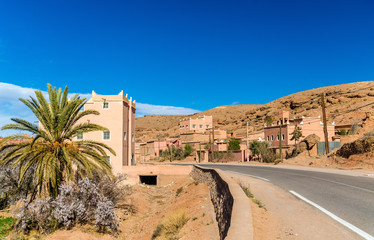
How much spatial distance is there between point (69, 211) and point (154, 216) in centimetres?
689

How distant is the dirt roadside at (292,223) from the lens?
20.1 ft

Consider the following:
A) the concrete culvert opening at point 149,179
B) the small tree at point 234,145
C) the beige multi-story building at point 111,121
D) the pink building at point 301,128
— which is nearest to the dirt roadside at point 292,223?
the beige multi-story building at point 111,121

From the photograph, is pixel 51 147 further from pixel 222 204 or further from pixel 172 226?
pixel 222 204

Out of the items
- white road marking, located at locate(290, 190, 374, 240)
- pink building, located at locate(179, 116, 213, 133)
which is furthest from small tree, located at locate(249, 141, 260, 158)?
white road marking, located at locate(290, 190, 374, 240)

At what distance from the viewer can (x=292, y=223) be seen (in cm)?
725

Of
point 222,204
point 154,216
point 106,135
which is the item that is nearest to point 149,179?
point 106,135

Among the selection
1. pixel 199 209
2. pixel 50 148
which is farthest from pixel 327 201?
pixel 50 148

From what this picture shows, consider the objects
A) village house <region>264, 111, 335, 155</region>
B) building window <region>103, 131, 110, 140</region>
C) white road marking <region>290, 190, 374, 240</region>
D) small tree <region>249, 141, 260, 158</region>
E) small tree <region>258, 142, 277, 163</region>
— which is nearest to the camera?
white road marking <region>290, 190, 374, 240</region>

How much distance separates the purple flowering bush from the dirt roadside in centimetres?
1137

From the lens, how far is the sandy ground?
1153cm

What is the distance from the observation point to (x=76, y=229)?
1756cm

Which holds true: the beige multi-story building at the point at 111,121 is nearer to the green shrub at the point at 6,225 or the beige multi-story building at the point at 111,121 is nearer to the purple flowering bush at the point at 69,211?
the green shrub at the point at 6,225

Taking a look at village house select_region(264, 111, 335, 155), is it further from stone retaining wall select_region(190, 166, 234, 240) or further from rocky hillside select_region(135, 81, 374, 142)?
stone retaining wall select_region(190, 166, 234, 240)

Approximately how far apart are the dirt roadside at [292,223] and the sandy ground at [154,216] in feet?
6.95
